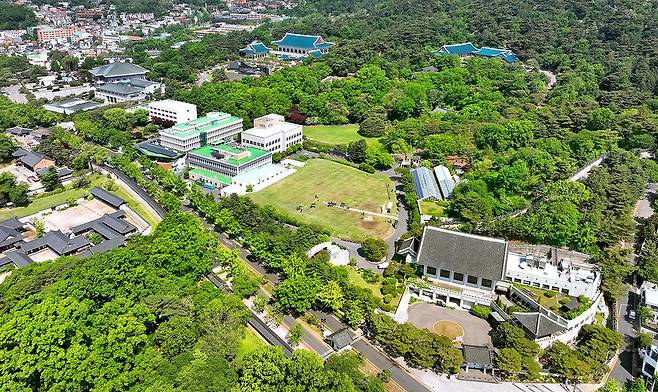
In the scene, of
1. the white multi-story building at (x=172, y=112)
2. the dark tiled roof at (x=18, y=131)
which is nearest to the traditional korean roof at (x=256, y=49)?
the white multi-story building at (x=172, y=112)

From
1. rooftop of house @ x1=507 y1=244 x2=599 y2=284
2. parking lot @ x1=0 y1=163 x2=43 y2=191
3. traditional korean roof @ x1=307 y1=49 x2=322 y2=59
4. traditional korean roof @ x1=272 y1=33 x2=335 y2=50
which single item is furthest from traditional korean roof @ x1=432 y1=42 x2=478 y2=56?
parking lot @ x1=0 y1=163 x2=43 y2=191

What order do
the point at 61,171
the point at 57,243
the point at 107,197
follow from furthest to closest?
the point at 61,171, the point at 107,197, the point at 57,243

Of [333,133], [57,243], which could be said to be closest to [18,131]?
[57,243]

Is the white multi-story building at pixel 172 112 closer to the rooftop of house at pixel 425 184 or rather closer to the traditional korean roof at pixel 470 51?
the rooftop of house at pixel 425 184

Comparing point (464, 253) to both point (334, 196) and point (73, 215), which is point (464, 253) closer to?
point (334, 196)

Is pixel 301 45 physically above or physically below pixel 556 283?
below

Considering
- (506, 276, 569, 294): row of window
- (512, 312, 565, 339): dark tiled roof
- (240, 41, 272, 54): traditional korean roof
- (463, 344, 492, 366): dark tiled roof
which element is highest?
(512, 312, 565, 339): dark tiled roof

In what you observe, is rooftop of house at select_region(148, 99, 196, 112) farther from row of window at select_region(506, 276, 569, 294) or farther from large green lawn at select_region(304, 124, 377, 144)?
row of window at select_region(506, 276, 569, 294)
